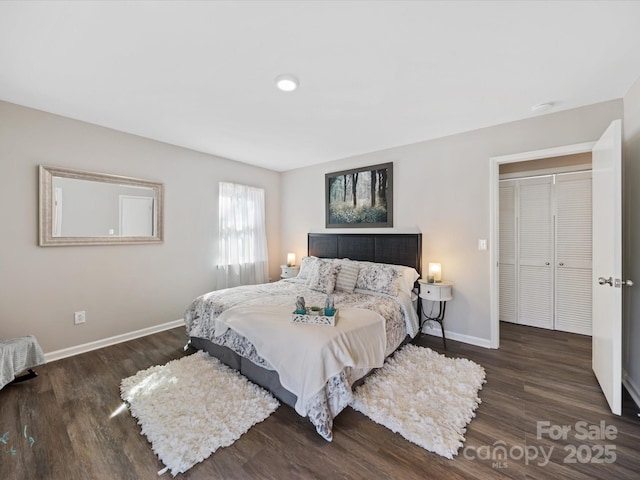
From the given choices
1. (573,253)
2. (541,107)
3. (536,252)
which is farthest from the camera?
(536,252)

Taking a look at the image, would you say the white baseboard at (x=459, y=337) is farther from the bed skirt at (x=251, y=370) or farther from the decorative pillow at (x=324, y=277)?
the bed skirt at (x=251, y=370)

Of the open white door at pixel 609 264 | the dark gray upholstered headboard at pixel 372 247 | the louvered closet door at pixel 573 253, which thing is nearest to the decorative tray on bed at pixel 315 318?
the dark gray upholstered headboard at pixel 372 247

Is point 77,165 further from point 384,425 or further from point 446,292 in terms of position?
point 446,292

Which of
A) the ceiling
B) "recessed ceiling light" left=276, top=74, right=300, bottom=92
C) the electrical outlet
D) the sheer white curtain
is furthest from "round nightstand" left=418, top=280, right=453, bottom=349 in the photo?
the electrical outlet

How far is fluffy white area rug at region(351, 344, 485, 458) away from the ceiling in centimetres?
247

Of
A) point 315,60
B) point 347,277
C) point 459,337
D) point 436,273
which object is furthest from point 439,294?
point 315,60

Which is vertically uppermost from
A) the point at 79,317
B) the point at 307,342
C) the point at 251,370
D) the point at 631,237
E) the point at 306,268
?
the point at 631,237

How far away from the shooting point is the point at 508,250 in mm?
3822

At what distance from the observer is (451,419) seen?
181 centimetres

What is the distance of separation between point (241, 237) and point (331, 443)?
3.34 m

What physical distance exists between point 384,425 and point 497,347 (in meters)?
1.97

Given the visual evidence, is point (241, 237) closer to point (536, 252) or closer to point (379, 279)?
point (379, 279)

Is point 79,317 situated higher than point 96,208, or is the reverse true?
point 96,208

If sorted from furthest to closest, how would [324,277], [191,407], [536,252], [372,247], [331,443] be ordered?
1. [372,247]
2. [536,252]
3. [324,277]
4. [191,407]
5. [331,443]
